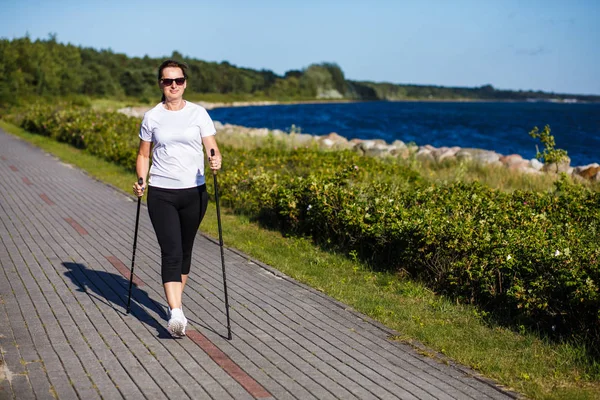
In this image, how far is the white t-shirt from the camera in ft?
20.2

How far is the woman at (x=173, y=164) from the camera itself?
6.15 metres

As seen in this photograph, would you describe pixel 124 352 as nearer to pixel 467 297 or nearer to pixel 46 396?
pixel 46 396

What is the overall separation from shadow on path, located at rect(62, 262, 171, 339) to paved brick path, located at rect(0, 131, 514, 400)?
12mm

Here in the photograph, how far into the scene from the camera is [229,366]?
18.3 feet

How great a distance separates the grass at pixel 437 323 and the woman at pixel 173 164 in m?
2.16

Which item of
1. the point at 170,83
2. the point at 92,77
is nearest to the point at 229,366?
the point at 170,83

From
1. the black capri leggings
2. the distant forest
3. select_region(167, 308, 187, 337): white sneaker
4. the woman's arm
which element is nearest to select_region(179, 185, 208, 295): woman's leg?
the black capri leggings

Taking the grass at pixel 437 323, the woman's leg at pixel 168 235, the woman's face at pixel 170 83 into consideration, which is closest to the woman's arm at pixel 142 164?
the woman's leg at pixel 168 235

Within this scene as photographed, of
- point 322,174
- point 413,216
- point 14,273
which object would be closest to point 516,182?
point 322,174

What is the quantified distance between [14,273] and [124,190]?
7.72 metres

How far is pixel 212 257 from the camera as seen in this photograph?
9742mm

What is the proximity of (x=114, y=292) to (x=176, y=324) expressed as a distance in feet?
6.44

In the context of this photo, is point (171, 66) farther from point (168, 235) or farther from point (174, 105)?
point (168, 235)

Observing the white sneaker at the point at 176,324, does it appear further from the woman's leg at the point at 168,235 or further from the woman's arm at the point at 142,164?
the woman's arm at the point at 142,164
